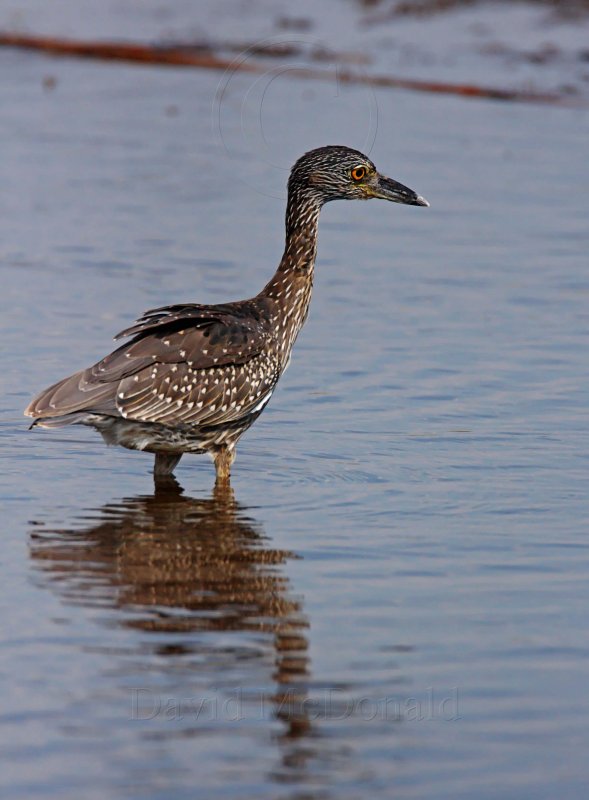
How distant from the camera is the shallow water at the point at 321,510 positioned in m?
6.27

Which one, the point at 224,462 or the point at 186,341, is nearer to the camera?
the point at 186,341

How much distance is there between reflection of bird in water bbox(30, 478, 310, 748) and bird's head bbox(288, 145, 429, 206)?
215cm

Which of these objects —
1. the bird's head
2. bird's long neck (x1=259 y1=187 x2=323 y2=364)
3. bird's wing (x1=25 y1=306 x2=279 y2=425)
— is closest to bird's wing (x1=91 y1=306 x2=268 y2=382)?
bird's wing (x1=25 y1=306 x2=279 y2=425)

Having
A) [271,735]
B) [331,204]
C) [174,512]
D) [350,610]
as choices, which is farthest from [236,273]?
[271,735]

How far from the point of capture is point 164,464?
388 inches

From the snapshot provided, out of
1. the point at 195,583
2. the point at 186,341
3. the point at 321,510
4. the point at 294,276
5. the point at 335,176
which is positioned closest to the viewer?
the point at 195,583

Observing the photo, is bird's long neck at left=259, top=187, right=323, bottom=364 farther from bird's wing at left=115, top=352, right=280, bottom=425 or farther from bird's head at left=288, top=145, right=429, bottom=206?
bird's wing at left=115, top=352, right=280, bottom=425

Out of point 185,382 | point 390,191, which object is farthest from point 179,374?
point 390,191

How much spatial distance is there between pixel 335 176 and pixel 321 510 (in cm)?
252

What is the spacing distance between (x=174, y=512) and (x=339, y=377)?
9.25ft

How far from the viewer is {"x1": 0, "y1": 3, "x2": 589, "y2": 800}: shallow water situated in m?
6.27

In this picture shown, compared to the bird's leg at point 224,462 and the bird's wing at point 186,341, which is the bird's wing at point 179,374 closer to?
the bird's wing at point 186,341

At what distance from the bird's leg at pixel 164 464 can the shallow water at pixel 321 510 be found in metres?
0.11

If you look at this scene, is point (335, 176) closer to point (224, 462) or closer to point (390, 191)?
point (390, 191)
